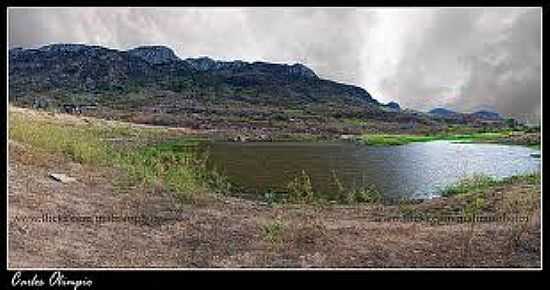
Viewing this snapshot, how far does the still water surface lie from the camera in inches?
782

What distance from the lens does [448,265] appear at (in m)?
8.54

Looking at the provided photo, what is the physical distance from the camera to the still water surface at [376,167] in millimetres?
19875

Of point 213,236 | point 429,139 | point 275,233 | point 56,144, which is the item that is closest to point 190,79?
point 429,139

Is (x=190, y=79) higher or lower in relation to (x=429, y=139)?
higher

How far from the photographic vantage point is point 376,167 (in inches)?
971

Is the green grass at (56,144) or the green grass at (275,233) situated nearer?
the green grass at (275,233)

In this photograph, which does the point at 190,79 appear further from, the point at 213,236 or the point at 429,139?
the point at 213,236

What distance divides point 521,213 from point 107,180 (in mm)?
7853

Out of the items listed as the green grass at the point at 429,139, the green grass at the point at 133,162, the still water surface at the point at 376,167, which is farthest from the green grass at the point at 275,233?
the green grass at the point at 429,139

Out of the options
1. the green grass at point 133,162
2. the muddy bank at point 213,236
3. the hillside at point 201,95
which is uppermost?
the hillside at point 201,95

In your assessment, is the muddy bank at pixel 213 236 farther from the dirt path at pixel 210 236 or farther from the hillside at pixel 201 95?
the hillside at pixel 201 95
